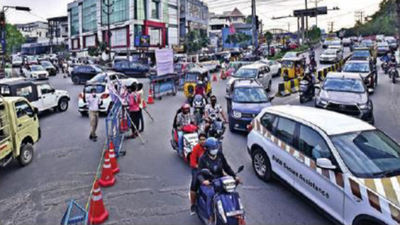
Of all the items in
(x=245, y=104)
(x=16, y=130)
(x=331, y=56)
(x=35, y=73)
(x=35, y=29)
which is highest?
(x=35, y=29)

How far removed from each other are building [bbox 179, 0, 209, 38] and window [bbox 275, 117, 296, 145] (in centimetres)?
6870

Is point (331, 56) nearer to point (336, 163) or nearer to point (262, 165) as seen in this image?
point (262, 165)

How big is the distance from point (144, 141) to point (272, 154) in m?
5.26

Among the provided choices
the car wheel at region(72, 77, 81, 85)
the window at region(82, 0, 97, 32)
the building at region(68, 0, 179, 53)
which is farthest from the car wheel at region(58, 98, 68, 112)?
the window at region(82, 0, 97, 32)

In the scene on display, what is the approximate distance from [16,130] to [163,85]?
40.4ft

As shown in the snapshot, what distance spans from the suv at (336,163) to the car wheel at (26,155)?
20.8 feet

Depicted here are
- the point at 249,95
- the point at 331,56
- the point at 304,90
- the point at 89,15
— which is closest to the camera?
the point at 249,95

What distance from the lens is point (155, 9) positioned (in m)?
61.6

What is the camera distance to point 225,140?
10.6 meters

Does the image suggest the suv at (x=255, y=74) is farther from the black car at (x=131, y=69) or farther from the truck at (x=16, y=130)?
the black car at (x=131, y=69)

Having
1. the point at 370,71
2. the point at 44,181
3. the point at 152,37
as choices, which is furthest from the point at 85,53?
the point at 44,181

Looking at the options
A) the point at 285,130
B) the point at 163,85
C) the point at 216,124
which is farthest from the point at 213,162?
the point at 163,85

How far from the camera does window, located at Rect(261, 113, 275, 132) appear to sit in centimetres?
708

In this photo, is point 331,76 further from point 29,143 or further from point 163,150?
point 29,143
